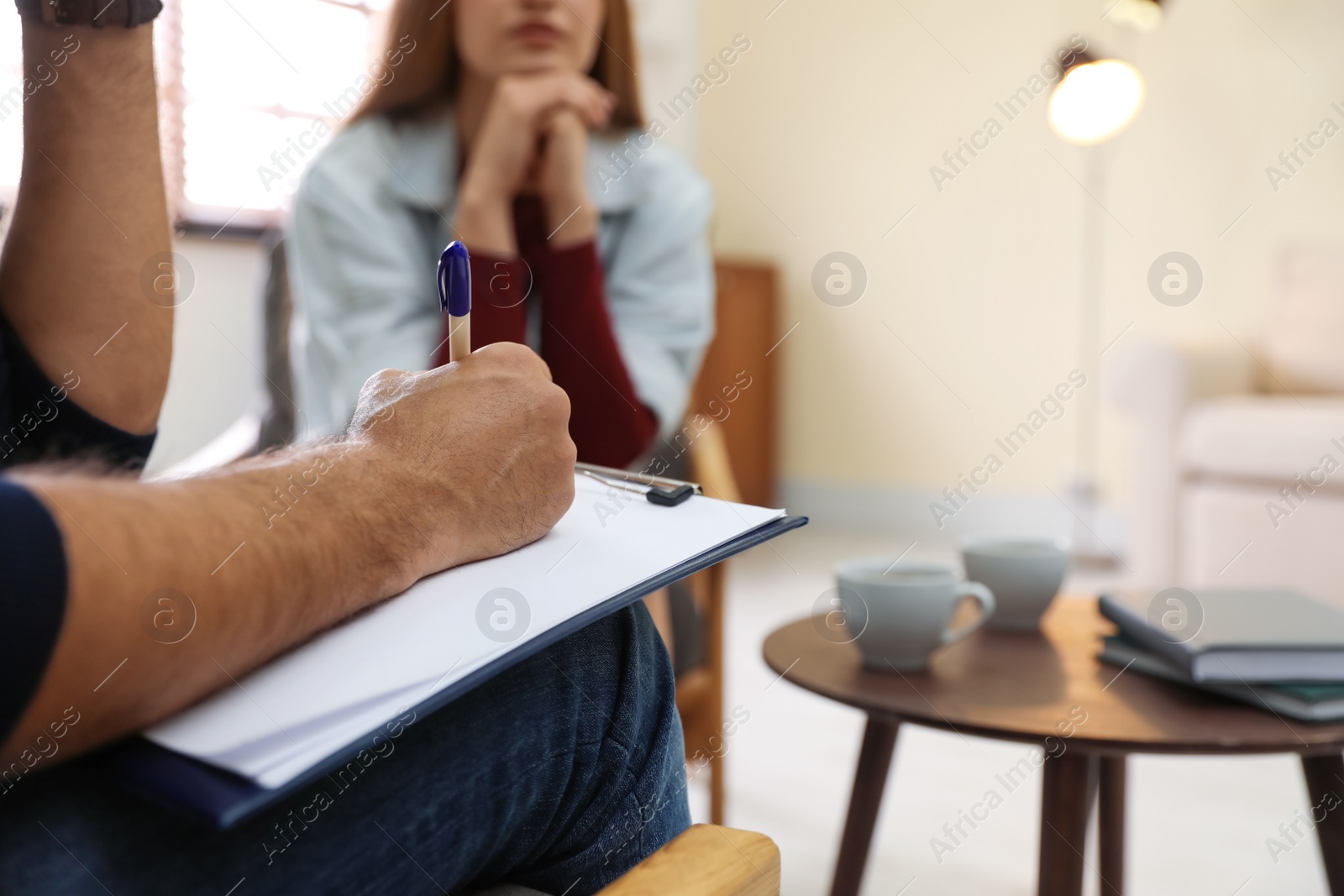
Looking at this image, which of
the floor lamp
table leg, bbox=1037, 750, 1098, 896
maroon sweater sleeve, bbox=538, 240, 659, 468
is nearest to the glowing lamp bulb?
the floor lamp

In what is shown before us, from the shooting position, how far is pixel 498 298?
1055mm

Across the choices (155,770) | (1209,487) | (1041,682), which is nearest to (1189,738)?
(1041,682)

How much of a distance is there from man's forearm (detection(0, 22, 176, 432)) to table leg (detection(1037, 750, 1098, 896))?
1.94 feet

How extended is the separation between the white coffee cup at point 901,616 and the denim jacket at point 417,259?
417mm

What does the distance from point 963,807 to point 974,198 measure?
2342 millimetres

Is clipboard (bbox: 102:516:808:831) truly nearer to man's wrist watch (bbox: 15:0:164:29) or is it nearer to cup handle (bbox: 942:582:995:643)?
man's wrist watch (bbox: 15:0:164:29)

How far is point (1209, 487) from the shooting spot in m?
2.10

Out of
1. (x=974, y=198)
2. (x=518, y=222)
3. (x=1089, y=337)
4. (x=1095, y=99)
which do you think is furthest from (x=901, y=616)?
(x=974, y=198)

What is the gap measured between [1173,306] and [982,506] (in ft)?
2.71

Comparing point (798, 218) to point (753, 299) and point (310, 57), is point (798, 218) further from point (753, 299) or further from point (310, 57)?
point (310, 57)

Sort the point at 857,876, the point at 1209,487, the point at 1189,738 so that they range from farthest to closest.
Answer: the point at 1209,487 < the point at 857,876 < the point at 1189,738

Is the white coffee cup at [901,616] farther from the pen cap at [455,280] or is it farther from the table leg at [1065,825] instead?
the pen cap at [455,280]

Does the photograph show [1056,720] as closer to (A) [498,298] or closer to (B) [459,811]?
(B) [459,811]

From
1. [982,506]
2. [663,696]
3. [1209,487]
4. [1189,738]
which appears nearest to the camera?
[663,696]
